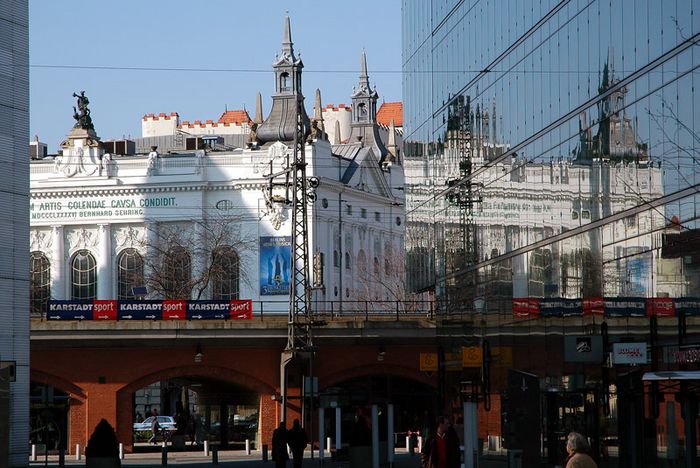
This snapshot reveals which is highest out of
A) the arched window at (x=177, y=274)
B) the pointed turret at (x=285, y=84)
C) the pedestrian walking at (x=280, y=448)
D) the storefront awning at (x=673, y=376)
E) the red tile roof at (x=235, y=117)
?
the red tile roof at (x=235, y=117)

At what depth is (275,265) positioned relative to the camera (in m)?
114

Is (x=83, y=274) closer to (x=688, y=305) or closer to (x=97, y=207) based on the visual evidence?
(x=97, y=207)

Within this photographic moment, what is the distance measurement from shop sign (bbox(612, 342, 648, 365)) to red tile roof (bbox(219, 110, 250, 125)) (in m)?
141

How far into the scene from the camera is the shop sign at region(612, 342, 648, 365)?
2894 centimetres

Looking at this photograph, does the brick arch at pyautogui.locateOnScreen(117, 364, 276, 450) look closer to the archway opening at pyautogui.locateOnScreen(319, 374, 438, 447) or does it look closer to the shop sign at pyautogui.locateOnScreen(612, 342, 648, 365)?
the archway opening at pyautogui.locateOnScreen(319, 374, 438, 447)

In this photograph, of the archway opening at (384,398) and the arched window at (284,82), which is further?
the arched window at (284,82)

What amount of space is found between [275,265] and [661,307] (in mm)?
86368

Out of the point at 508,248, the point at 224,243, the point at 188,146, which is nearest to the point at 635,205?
the point at 508,248

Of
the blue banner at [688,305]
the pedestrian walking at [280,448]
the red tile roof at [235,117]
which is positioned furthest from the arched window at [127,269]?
the blue banner at [688,305]

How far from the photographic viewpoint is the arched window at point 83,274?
4688 inches

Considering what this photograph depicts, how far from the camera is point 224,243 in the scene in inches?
4481

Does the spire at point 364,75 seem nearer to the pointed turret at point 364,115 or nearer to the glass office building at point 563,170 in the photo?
the pointed turret at point 364,115

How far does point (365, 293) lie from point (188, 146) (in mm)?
20402

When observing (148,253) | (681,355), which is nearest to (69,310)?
(681,355)
